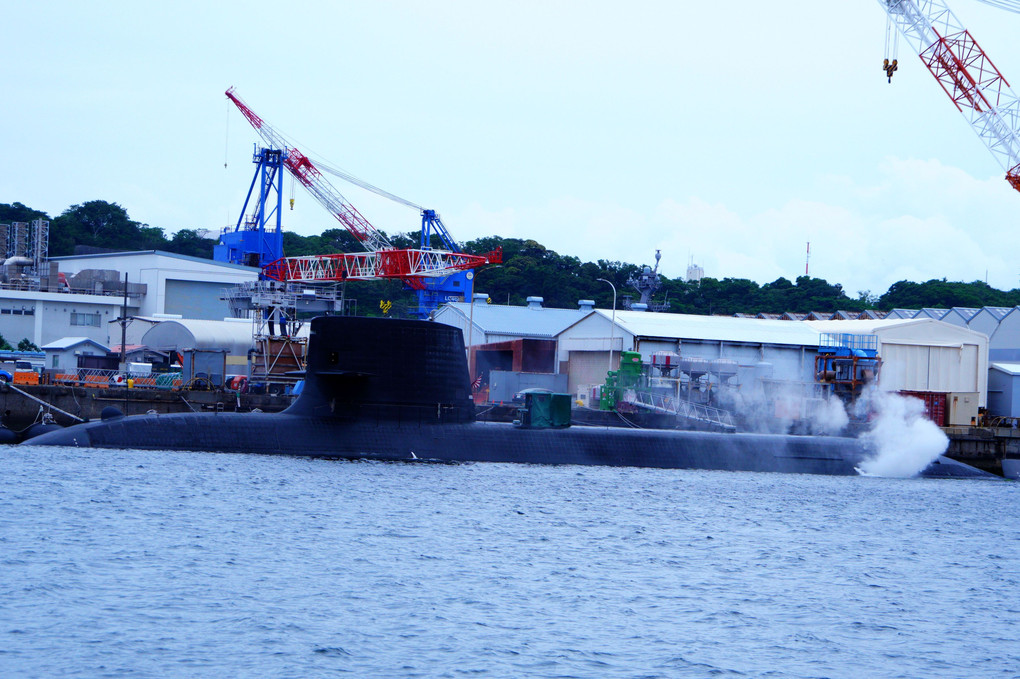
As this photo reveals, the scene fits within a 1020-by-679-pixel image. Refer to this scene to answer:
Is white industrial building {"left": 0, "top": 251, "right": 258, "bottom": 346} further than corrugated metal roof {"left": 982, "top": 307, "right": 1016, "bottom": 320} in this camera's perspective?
Yes

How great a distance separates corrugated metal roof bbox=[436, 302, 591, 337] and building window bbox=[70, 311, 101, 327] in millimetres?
22806

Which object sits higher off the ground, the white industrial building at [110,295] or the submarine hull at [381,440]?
the white industrial building at [110,295]

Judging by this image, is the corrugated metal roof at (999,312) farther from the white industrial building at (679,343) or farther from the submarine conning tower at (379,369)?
the submarine conning tower at (379,369)

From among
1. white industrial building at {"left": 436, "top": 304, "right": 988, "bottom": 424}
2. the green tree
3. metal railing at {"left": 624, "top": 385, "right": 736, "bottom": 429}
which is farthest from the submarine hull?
the green tree

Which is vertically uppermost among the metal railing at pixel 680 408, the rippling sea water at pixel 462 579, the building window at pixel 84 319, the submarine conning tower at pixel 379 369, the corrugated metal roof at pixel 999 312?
the corrugated metal roof at pixel 999 312

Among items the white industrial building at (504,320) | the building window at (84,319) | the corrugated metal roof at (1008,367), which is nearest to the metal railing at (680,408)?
the white industrial building at (504,320)

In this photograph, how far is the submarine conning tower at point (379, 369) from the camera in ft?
101

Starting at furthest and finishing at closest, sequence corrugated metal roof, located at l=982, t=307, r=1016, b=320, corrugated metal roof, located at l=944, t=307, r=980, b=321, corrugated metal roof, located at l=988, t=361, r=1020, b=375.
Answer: corrugated metal roof, located at l=944, t=307, r=980, b=321 → corrugated metal roof, located at l=982, t=307, r=1016, b=320 → corrugated metal roof, located at l=988, t=361, r=1020, b=375

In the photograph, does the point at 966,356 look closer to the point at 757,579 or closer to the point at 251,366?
the point at 251,366

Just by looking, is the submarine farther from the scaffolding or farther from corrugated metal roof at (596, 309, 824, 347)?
corrugated metal roof at (596, 309, 824, 347)

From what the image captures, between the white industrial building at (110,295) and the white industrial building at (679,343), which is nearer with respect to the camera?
the white industrial building at (679,343)

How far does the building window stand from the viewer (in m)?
71.3

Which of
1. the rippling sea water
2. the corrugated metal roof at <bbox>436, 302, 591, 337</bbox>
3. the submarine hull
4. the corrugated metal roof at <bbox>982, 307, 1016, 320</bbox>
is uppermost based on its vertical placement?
the corrugated metal roof at <bbox>982, 307, 1016, 320</bbox>

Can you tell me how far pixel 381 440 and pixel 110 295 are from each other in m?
47.6
